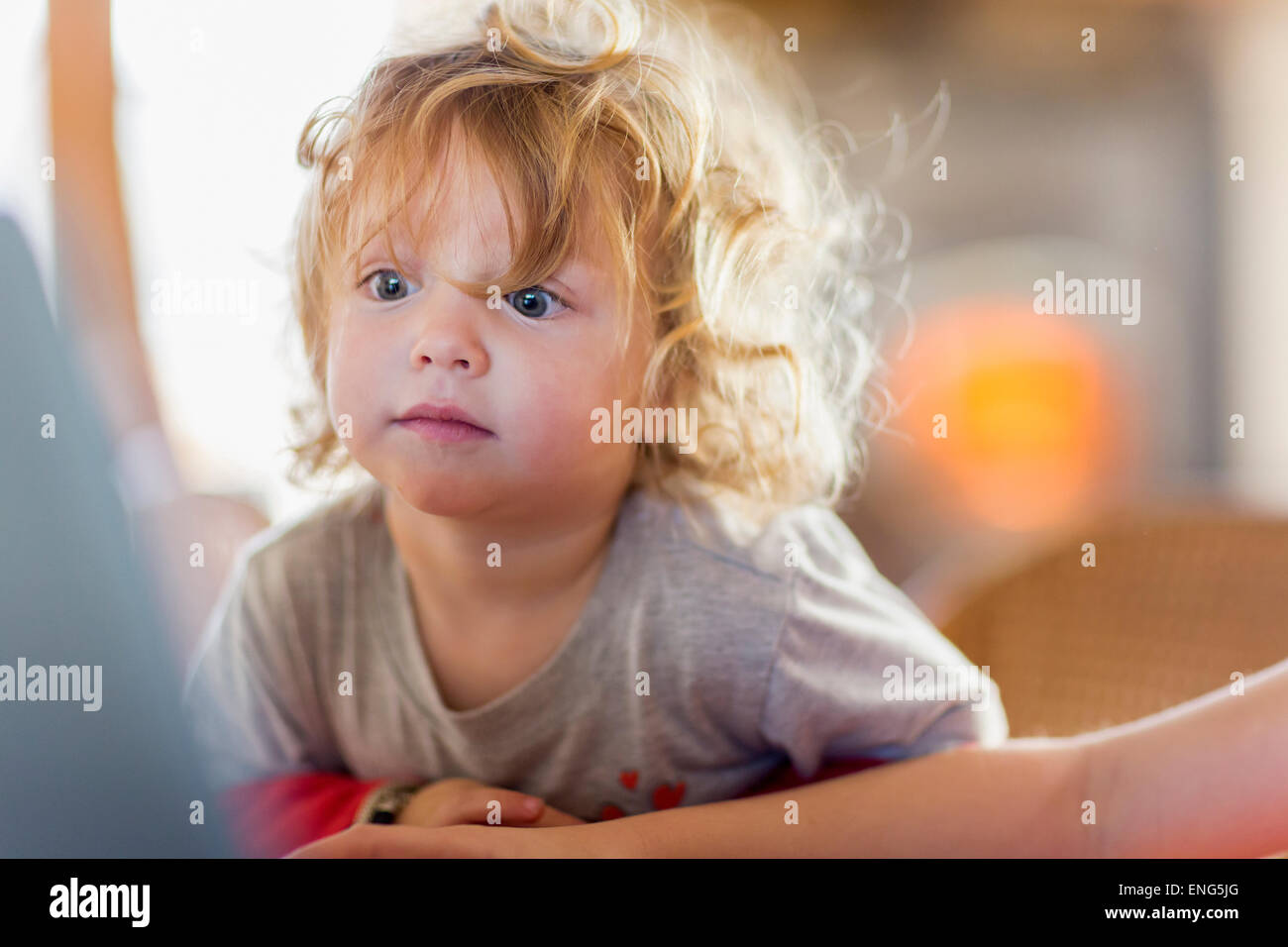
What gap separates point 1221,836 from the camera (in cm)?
56

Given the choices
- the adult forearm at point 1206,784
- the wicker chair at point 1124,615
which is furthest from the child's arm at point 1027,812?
the wicker chair at point 1124,615

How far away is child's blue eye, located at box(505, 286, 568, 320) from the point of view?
544 millimetres

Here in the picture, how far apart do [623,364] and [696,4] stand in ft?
0.77

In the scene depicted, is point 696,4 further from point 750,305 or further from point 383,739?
point 383,739

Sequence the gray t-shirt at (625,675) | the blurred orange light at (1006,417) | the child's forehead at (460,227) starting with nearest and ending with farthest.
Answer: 1. the child's forehead at (460,227)
2. the gray t-shirt at (625,675)
3. the blurred orange light at (1006,417)

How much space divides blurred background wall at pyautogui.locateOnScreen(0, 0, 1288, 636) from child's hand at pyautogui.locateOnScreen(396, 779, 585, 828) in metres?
0.23

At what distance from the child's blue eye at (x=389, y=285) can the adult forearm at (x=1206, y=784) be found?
1.59 ft

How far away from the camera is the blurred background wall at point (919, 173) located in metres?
0.58

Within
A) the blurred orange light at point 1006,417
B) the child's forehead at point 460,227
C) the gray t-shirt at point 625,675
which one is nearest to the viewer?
the child's forehead at point 460,227

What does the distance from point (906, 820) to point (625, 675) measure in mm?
197

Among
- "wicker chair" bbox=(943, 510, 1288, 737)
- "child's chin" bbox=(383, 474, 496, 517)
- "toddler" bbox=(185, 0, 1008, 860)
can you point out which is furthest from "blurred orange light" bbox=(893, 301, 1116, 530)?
"child's chin" bbox=(383, 474, 496, 517)

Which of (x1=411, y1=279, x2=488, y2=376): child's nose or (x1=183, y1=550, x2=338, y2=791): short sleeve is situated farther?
(x1=183, y1=550, x2=338, y2=791): short sleeve

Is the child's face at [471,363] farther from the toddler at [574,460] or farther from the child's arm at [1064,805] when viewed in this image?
the child's arm at [1064,805]

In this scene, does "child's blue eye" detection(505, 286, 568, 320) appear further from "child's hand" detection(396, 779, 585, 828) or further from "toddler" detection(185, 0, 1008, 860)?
"child's hand" detection(396, 779, 585, 828)
